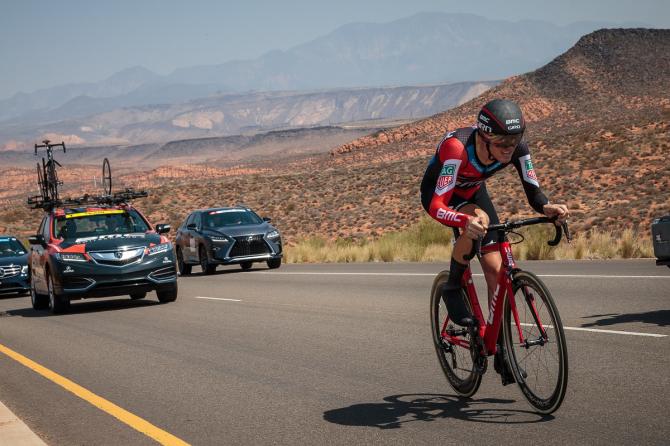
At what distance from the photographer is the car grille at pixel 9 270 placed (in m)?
23.2

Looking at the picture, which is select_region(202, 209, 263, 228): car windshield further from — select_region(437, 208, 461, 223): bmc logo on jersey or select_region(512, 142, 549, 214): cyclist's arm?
select_region(437, 208, 461, 223): bmc logo on jersey

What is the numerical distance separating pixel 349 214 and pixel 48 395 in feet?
145

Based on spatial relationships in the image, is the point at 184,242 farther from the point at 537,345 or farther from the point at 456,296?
the point at 537,345

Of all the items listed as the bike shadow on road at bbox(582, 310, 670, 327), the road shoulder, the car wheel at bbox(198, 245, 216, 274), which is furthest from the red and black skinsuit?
the car wheel at bbox(198, 245, 216, 274)

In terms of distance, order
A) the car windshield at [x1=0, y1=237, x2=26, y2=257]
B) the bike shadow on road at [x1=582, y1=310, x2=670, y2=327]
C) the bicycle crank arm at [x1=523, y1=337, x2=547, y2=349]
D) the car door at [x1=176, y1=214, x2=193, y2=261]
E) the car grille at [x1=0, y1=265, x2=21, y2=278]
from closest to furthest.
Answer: the bicycle crank arm at [x1=523, y1=337, x2=547, y2=349]
the bike shadow on road at [x1=582, y1=310, x2=670, y2=327]
the car grille at [x1=0, y1=265, x2=21, y2=278]
the car windshield at [x1=0, y1=237, x2=26, y2=257]
the car door at [x1=176, y1=214, x2=193, y2=261]

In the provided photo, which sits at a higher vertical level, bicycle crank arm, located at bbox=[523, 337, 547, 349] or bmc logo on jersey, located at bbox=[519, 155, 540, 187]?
bmc logo on jersey, located at bbox=[519, 155, 540, 187]

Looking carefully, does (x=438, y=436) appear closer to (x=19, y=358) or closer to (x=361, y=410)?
(x=361, y=410)

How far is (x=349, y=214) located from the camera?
174ft

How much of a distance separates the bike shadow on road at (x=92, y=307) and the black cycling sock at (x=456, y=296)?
36.0ft

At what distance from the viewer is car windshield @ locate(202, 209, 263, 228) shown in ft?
85.6

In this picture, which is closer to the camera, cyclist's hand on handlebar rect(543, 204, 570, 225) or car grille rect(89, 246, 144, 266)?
cyclist's hand on handlebar rect(543, 204, 570, 225)

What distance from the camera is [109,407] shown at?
323 inches

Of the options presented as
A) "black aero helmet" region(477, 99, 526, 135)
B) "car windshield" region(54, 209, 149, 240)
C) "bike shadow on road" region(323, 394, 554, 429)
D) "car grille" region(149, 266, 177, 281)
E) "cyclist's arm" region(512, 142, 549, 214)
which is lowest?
"bike shadow on road" region(323, 394, 554, 429)

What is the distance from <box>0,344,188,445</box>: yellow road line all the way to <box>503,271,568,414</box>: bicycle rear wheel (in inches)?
87.7
